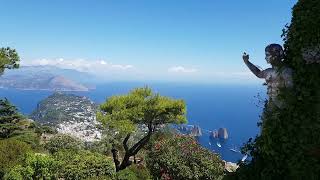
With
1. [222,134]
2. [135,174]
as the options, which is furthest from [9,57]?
[222,134]

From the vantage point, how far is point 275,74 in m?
7.05

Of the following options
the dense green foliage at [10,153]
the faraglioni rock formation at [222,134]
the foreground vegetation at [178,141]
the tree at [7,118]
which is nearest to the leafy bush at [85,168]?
the foreground vegetation at [178,141]

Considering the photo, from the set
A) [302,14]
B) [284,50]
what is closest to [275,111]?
[284,50]

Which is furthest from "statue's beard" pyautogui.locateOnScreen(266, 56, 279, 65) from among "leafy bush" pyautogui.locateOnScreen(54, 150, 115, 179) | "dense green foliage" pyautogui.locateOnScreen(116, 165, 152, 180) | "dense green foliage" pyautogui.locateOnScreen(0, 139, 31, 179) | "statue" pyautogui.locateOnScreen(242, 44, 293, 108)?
"dense green foliage" pyautogui.locateOnScreen(0, 139, 31, 179)

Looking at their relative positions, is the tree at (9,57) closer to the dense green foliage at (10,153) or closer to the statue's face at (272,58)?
the dense green foliage at (10,153)

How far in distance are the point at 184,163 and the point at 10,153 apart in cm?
867

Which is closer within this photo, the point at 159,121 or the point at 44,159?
the point at 44,159

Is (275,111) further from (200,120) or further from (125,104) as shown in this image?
(200,120)

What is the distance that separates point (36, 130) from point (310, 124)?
112 ft

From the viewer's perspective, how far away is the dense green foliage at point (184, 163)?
655 inches

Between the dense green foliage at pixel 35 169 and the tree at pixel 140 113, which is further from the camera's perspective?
the tree at pixel 140 113

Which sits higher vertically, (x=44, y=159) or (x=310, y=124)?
(x=310, y=124)

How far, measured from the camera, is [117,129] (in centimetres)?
2523

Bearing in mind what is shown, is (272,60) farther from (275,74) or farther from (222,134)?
(222,134)
